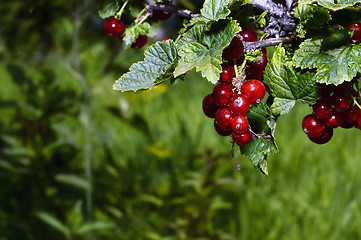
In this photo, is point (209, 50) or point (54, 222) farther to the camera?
point (54, 222)

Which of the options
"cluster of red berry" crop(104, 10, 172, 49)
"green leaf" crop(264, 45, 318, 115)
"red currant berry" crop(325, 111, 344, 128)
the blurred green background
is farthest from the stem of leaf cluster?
the blurred green background

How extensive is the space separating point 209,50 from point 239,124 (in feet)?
0.36

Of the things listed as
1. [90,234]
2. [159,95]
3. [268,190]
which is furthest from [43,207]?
[159,95]

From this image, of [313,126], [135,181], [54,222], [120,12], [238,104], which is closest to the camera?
[238,104]

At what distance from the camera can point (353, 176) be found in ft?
7.65

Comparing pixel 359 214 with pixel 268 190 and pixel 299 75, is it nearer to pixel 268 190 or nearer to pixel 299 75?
pixel 268 190

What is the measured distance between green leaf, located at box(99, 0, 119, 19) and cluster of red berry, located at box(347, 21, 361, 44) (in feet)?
1.36

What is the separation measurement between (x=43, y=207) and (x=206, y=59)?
1473 millimetres

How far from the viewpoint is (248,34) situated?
2.20 feet

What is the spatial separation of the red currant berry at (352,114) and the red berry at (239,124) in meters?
0.19

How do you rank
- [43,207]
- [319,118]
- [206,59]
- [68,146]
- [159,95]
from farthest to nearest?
[159,95] < [68,146] < [43,207] < [319,118] < [206,59]

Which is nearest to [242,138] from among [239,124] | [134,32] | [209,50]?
[239,124]

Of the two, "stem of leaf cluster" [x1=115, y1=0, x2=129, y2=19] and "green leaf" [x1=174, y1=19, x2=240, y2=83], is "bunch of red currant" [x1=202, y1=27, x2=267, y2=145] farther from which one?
"stem of leaf cluster" [x1=115, y1=0, x2=129, y2=19]

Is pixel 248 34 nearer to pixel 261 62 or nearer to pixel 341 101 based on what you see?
pixel 261 62
